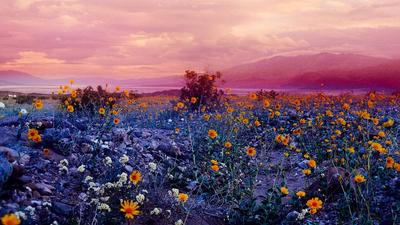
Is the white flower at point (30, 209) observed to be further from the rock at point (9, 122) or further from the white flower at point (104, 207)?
the rock at point (9, 122)

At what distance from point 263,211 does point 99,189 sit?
1710 mm

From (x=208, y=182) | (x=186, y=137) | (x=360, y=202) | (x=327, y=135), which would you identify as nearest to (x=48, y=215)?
(x=208, y=182)

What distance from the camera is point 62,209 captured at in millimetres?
4176

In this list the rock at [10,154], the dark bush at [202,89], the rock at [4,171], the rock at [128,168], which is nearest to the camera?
the rock at [4,171]

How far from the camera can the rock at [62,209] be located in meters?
4.14

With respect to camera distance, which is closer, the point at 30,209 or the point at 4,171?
the point at 30,209

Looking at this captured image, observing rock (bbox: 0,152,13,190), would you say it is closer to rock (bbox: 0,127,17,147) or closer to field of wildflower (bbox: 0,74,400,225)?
field of wildflower (bbox: 0,74,400,225)

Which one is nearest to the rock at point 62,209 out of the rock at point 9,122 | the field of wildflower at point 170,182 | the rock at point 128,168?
the field of wildflower at point 170,182

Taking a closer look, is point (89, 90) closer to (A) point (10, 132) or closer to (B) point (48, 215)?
(A) point (10, 132)

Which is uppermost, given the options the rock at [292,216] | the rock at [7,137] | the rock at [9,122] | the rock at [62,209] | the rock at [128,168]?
the rock at [9,122]

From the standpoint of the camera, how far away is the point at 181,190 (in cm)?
593

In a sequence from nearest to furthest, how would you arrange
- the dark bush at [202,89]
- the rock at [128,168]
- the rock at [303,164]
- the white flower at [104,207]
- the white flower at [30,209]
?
the white flower at [30,209], the white flower at [104,207], the rock at [128,168], the rock at [303,164], the dark bush at [202,89]

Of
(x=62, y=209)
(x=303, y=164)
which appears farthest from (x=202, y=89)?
(x=62, y=209)

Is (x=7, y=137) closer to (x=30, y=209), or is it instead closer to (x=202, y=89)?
(x=30, y=209)
